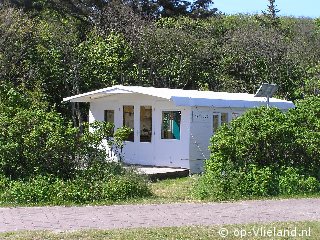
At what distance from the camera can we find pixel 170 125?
64.6 feet

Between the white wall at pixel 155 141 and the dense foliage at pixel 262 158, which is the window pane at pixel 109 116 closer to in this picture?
the white wall at pixel 155 141

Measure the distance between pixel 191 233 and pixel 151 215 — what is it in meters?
1.77

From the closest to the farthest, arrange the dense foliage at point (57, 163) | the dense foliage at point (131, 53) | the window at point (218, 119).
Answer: the dense foliage at point (57, 163)
the window at point (218, 119)
the dense foliage at point (131, 53)

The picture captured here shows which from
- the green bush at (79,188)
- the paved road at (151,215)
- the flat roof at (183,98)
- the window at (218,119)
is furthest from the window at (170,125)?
the paved road at (151,215)

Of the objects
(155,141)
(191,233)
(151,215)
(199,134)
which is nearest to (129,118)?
(155,141)

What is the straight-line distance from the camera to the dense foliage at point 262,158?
1282cm

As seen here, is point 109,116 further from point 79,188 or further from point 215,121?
point 79,188

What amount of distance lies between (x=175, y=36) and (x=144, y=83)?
303cm

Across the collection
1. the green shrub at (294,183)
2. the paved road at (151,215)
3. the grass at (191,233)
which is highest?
the green shrub at (294,183)

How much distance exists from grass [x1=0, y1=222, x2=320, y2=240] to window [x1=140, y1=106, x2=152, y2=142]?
11.2 meters

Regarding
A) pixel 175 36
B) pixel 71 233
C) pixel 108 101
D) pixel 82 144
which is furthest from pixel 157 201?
pixel 175 36

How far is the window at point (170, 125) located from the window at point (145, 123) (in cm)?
57

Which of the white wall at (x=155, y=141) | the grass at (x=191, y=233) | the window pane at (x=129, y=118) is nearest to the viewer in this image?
the grass at (x=191, y=233)

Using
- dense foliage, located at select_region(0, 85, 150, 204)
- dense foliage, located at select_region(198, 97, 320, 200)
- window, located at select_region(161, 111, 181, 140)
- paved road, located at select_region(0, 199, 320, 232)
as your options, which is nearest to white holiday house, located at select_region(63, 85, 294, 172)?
window, located at select_region(161, 111, 181, 140)
